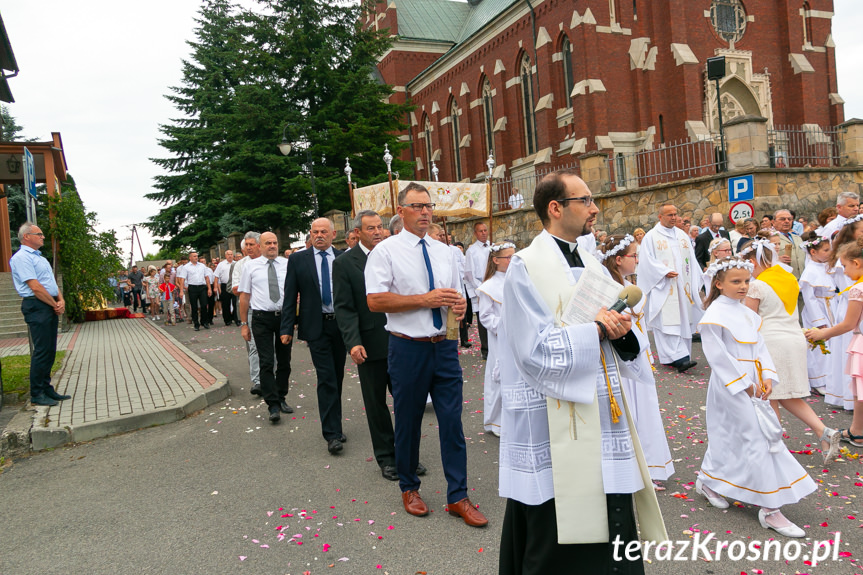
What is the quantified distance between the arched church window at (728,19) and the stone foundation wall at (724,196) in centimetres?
1538

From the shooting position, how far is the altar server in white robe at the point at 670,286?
905 cm

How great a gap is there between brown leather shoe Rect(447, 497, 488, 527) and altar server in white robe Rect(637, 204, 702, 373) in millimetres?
5599

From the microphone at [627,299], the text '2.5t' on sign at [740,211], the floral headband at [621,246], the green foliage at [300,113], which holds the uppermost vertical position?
the green foliage at [300,113]

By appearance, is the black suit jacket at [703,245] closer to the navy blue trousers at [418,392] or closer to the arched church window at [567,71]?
the navy blue trousers at [418,392]

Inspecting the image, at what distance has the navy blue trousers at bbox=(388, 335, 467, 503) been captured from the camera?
4.41 metres

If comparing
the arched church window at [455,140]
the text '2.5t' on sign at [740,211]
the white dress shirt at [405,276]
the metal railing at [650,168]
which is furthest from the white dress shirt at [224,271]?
the arched church window at [455,140]

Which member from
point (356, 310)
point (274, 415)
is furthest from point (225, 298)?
point (356, 310)

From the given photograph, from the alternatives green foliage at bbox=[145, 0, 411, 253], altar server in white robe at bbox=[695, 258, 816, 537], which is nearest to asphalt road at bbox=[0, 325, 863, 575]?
altar server in white robe at bbox=[695, 258, 816, 537]

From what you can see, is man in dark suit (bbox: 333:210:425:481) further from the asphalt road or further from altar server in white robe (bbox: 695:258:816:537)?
altar server in white robe (bbox: 695:258:816:537)

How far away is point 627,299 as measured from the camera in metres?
2.63

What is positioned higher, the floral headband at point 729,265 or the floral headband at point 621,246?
the floral headband at point 621,246

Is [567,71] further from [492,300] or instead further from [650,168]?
[492,300]

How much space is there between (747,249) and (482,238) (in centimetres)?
630

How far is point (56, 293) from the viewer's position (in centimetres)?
841
